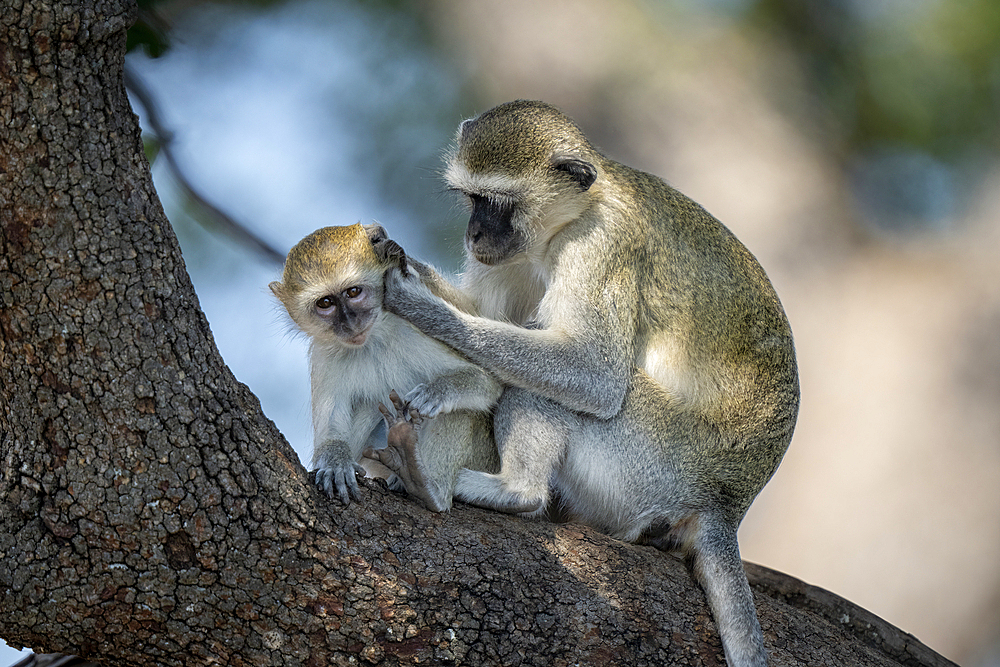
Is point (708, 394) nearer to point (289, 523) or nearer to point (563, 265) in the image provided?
point (563, 265)

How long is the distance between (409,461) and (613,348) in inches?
37.3

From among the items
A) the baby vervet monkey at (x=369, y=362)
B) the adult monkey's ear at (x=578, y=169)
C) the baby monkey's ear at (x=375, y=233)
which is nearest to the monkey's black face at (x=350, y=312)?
the baby vervet monkey at (x=369, y=362)

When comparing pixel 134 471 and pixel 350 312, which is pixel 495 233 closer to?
pixel 350 312

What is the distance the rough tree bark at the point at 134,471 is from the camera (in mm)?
2266

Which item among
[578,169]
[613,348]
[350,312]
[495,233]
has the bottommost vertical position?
[613,348]

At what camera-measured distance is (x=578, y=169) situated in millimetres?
3584

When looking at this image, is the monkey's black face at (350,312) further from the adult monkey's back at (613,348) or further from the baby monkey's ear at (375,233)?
the baby monkey's ear at (375,233)

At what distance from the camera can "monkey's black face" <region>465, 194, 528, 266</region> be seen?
3.62 m

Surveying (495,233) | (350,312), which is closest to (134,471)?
(350,312)

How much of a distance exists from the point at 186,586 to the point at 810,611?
271 cm

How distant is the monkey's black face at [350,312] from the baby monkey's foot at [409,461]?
37 centimetres

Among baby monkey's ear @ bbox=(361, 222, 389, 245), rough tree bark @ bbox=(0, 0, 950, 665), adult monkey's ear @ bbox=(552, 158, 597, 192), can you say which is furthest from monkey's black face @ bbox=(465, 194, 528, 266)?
rough tree bark @ bbox=(0, 0, 950, 665)

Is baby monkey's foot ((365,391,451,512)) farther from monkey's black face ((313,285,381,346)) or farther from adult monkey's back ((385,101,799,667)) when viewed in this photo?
monkey's black face ((313,285,381,346))

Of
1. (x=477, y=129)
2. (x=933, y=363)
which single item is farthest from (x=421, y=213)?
(x=477, y=129)
